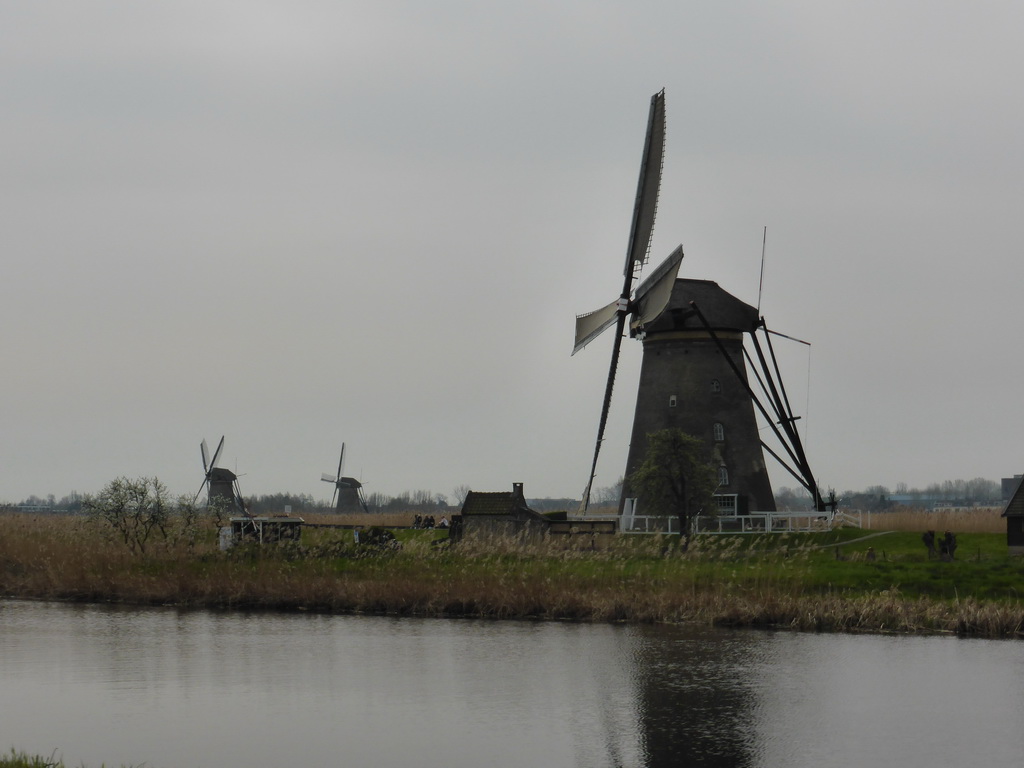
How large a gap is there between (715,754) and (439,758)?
10.1ft

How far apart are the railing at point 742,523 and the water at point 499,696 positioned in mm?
14381

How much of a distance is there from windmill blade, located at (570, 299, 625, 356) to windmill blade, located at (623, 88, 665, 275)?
1325 millimetres

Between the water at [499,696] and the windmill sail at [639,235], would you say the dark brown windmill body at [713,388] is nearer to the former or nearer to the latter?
the windmill sail at [639,235]

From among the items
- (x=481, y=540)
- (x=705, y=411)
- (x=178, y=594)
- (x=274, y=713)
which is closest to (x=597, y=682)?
(x=274, y=713)

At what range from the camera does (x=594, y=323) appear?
4241 centimetres

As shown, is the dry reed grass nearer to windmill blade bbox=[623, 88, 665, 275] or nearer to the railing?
the railing

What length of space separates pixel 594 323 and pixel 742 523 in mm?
8833

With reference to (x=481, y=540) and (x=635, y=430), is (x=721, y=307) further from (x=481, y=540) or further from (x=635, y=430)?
(x=481, y=540)

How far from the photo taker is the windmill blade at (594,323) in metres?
41.2

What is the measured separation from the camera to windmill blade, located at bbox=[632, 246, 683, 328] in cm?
3781

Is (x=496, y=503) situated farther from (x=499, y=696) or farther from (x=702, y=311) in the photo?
(x=499, y=696)

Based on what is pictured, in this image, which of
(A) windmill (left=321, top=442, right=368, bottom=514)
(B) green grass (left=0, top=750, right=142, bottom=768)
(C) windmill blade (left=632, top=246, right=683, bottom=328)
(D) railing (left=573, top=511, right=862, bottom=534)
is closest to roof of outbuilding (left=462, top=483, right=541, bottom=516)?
(D) railing (left=573, top=511, right=862, bottom=534)

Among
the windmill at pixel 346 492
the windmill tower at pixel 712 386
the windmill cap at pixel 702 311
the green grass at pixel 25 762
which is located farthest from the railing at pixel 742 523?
the windmill at pixel 346 492

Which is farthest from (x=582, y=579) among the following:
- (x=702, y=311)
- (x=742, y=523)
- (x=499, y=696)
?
(x=702, y=311)
